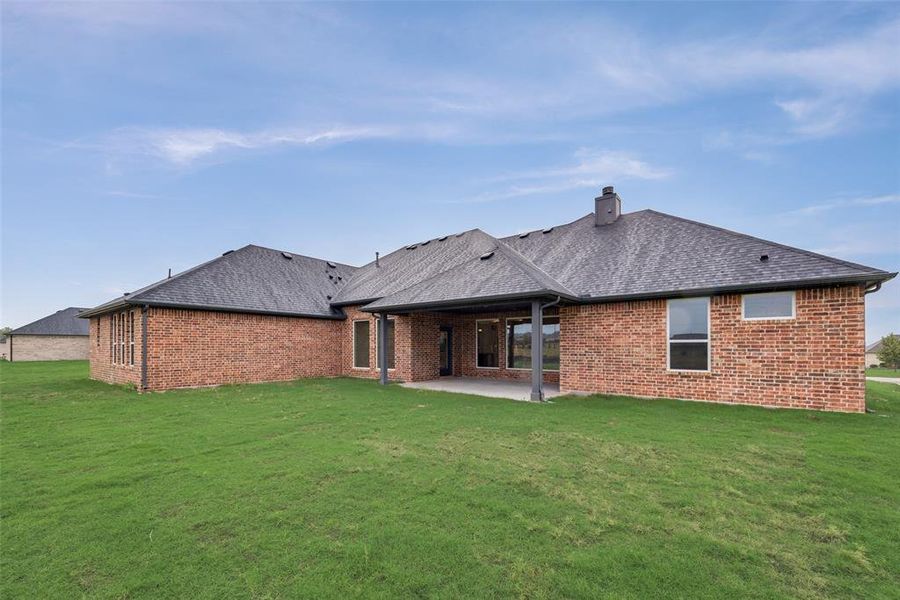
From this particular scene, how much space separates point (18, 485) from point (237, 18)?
1189 cm

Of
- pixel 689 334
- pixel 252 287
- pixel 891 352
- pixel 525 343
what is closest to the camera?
pixel 689 334

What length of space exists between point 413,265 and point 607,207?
8193 mm

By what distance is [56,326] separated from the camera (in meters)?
35.3

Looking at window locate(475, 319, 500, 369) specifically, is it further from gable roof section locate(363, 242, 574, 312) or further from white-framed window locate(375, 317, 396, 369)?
white-framed window locate(375, 317, 396, 369)

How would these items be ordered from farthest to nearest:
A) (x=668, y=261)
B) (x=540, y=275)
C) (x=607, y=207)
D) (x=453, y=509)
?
(x=607, y=207) < (x=540, y=275) < (x=668, y=261) < (x=453, y=509)

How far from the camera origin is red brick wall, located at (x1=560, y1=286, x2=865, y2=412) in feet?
26.6

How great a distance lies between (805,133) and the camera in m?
13.4

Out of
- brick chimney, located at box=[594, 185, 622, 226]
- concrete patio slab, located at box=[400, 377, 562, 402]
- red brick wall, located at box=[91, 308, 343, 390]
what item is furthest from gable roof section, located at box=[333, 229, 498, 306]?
concrete patio slab, located at box=[400, 377, 562, 402]

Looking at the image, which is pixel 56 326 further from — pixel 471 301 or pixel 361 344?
pixel 471 301

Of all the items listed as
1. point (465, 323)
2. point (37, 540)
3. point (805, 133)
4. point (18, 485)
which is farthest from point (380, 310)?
point (805, 133)

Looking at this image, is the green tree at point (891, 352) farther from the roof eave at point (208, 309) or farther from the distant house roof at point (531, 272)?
the roof eave at point (208, 309)

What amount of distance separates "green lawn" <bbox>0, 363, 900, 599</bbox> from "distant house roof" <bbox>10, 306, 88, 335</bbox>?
3794 cm

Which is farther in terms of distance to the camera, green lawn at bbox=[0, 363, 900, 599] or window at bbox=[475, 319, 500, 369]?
window at bbox=[475, 319, 500, 369]

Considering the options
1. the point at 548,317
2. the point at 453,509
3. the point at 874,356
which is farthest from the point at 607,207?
the point at 874,356
